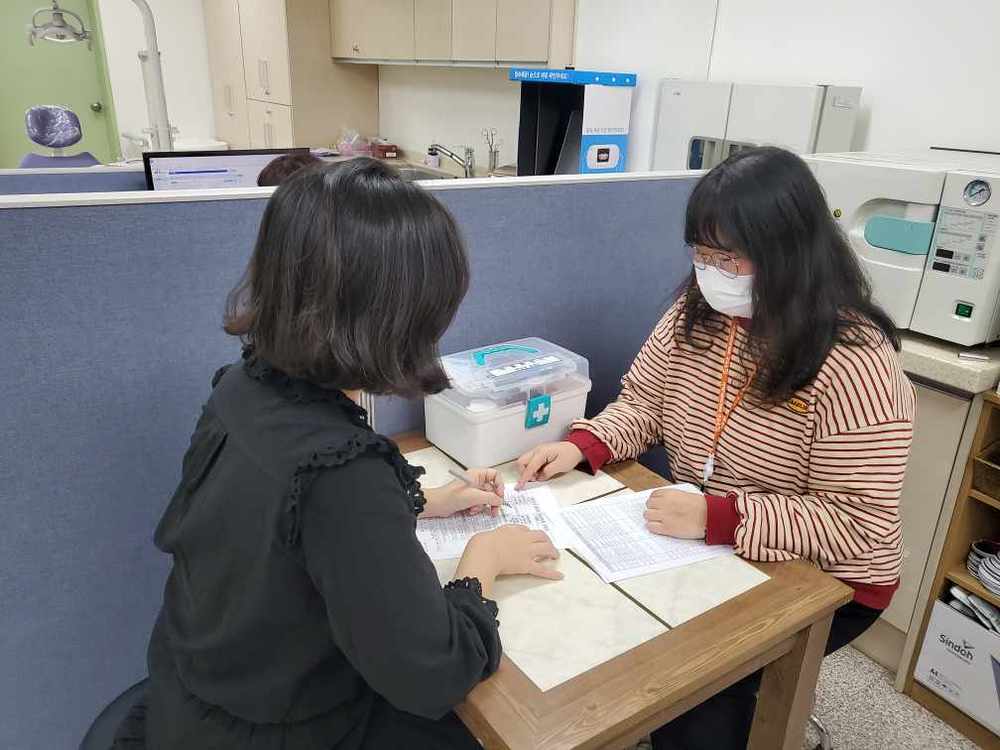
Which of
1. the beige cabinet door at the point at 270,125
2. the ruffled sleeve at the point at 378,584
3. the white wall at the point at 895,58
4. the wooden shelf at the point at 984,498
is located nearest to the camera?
the ruffled sleeve at the point at 378,584

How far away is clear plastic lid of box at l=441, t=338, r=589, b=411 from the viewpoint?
1274mm

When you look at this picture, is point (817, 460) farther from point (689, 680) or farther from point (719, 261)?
point (689, 680)

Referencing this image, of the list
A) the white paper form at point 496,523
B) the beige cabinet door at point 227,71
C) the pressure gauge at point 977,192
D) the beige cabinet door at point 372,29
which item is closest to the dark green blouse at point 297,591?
the white paper form at point 496,523

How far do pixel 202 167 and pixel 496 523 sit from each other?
1589mm

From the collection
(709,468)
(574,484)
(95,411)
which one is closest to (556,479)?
(574,484)

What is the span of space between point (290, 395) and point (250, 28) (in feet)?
15.2

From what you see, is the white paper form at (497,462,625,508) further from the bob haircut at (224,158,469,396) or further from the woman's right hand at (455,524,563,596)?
the bob haircut at (224,158,469,396)

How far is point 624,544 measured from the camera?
41.8 inches

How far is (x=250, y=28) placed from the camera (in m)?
4.62

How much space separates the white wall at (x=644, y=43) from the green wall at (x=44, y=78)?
11.9 ft

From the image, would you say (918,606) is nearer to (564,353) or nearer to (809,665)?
(809,665)

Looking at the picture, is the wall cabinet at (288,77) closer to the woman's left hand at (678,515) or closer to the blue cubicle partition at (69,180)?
the blue cubicle partition at (69,180)

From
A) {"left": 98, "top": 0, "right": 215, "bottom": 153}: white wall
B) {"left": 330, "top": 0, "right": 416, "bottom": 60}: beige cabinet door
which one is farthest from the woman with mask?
{"left": 98, "top": 0, "right": 215, "bottom": 153}: white wall

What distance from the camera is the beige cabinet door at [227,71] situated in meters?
4.91
